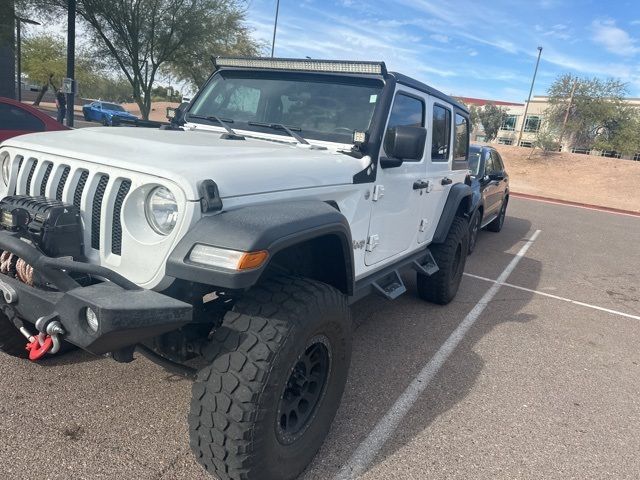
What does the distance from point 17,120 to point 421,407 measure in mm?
6765

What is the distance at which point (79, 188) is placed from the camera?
2.32m

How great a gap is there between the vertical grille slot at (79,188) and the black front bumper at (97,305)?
1.00 feet

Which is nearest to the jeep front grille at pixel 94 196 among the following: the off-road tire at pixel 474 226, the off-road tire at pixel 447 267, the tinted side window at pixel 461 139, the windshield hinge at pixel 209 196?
the windshield hinge at pixel 209 196

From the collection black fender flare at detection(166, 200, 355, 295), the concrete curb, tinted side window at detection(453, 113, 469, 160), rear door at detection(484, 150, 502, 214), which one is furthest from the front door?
the concrete curb

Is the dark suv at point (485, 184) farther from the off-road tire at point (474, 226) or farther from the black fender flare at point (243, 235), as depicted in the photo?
the black fender flare at point (243, 235)

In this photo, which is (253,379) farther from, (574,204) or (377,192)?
(574,204)

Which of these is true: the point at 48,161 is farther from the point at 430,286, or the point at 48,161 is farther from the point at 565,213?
the point at 565,213

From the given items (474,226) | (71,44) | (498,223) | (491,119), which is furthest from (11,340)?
(491,119)

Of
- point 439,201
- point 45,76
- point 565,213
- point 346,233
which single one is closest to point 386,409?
point 346,233

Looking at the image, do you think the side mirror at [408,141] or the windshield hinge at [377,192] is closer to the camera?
the side mirror at [408,141]

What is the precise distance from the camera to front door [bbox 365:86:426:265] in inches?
130

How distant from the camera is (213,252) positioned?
75.7 inches

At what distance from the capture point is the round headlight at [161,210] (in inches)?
82.4

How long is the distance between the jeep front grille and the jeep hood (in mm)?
78
